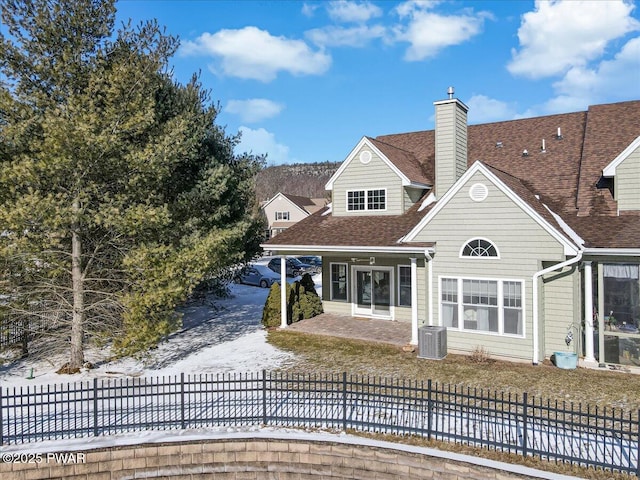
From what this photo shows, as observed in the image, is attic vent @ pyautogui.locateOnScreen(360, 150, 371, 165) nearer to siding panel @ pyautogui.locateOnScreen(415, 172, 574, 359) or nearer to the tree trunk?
siding panel @ pyautogui.locateOnScreen(415, 172, 574, 359)

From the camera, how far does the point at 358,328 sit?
57.7 feet

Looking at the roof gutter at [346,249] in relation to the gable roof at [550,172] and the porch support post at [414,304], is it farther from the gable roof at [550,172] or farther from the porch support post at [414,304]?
the porch support post at [414,304]

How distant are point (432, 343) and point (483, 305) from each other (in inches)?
74.2

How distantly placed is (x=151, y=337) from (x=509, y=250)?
32.7ft

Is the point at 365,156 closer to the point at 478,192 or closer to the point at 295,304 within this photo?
the point at 478,192

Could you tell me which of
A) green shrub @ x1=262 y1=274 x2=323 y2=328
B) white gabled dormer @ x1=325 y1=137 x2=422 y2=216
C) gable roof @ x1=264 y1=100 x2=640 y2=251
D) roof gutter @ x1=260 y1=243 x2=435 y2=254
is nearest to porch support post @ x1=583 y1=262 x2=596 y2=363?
gable roof @ x1=264 y1=100 x2=640 y2=251

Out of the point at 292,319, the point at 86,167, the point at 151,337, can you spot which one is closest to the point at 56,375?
the point at 151,337

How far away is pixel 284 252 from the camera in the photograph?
725 inches

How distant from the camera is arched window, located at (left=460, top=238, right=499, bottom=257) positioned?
44.9 ft

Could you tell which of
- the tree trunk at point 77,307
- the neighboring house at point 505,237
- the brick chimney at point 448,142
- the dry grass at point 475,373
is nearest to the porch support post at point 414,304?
the neighboring house at point 505,237

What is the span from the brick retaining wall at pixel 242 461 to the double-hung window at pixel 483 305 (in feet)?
21.0

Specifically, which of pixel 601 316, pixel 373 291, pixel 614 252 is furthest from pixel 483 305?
pixel 373 291

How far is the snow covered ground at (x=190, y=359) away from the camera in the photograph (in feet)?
42.1

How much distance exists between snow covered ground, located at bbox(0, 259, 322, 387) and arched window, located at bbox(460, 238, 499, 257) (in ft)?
20.2
